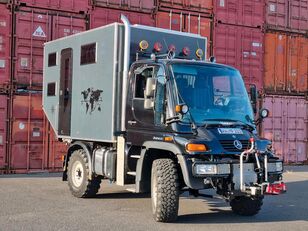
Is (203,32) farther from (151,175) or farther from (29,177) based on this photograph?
(151,175)

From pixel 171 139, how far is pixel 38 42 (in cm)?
826

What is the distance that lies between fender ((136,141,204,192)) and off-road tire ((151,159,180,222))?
24cm

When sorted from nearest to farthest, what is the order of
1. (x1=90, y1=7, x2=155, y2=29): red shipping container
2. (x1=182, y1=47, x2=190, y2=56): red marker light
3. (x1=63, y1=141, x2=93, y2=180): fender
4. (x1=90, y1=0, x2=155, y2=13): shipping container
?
1. (x1=182, y1=47, x2=190, y2=56): red marker light
2. (x1=63, y1=141, x2=93, y2=180): fender
3. (x1=90, y1=7, x2=155, y2=29): red shipping container
4. (x1=90, y1=0, x2=155, y2=13): shipping container

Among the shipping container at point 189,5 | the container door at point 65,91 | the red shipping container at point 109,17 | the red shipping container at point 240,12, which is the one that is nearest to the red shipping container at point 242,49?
the red shipping container at point 240,12

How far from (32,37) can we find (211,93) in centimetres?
801

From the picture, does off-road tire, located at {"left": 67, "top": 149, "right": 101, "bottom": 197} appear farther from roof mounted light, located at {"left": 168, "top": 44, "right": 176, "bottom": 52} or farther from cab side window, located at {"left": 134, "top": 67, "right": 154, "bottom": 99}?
roof mounted light, located at {"left": 168, "top": 44, "right": 176, "bottom": 52}

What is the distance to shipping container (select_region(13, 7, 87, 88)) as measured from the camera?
46.9 feet

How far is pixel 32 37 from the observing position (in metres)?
14.5

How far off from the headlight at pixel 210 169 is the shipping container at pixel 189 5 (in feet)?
33.3

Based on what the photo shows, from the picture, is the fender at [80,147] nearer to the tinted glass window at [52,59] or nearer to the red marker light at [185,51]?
the tinted glass window at [52,59]

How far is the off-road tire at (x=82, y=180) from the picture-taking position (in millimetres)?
9852

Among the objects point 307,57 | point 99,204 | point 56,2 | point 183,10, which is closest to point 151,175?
point 99,204

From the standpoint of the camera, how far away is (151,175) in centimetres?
804

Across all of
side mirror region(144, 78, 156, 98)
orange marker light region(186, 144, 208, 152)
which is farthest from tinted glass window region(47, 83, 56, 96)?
orange marker light region(186, 144, 208, 152)
